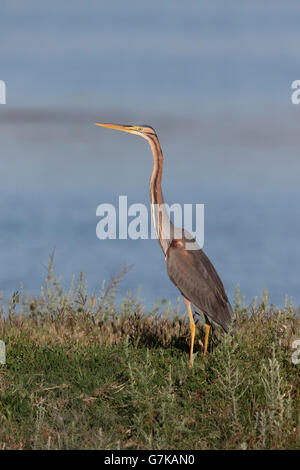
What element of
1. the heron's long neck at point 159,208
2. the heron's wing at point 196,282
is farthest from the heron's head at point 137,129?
the heron's wing at point 196,282

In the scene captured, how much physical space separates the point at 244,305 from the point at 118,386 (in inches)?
104

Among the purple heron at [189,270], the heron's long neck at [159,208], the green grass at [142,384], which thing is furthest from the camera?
the heron's long neck at [159,208]

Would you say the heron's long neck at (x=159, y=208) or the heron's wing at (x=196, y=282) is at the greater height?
the heron's long neck at (x=159, y=208)

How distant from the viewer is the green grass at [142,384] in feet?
20.9

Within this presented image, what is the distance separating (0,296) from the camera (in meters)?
10.1

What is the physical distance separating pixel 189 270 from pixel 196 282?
0.15m

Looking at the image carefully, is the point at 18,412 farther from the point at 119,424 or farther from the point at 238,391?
the point at 238,391

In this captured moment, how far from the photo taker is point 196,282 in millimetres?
8688

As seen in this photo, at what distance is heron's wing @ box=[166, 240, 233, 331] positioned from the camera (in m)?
8.62

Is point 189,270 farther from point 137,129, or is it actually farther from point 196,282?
point 137,129

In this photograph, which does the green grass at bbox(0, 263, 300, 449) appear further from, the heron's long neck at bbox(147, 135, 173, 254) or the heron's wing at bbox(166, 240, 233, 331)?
the heron's long neck at bbox(147, 135, 173, 254)

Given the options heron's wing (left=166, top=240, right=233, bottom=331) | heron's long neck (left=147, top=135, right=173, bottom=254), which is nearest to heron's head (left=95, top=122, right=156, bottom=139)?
heron's long neck (left=147, top=135, right=173, bottom=254)

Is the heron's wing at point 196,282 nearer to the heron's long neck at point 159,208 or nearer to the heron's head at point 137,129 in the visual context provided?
the heron's long neck at point 159,208
